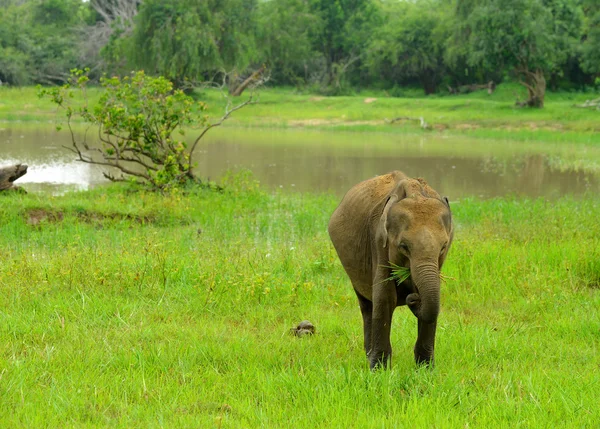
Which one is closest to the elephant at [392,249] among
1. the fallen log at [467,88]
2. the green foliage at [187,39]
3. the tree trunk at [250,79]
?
the tree trunk at [250,79]

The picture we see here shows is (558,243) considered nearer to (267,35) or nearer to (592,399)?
(592,399)

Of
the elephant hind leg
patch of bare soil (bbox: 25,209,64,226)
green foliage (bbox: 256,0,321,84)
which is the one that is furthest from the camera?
green foliage (bbox: 256,0,321,84)

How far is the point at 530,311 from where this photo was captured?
6.79m

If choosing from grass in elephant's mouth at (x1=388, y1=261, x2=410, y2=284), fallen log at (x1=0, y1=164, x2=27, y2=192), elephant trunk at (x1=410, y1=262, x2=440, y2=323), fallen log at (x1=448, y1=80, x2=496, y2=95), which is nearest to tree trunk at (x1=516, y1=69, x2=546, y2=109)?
fallen log at (x1=448, y1=80, x2=496, y2=95)

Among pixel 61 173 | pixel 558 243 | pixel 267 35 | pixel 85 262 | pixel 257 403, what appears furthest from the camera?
pixel 267 35

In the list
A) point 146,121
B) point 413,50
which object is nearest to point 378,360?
point 146,121

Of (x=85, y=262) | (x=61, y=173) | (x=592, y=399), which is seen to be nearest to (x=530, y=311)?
(x=592, y=399)

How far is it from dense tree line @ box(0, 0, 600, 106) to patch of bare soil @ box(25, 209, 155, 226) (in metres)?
20.6

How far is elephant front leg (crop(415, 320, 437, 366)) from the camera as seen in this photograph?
4.75 m

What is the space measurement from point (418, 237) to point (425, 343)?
0.86 metres

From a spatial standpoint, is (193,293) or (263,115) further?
(263,115)

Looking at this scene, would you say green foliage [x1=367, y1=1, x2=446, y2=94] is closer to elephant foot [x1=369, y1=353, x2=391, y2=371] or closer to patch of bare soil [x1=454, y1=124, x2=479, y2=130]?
patch of bare soil [x1=454, y1=124, x2=479, y2=130]

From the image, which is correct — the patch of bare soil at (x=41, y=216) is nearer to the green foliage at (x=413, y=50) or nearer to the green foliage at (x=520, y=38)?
the green foliage at (x=520, y=38)

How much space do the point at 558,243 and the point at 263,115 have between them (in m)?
27.7
